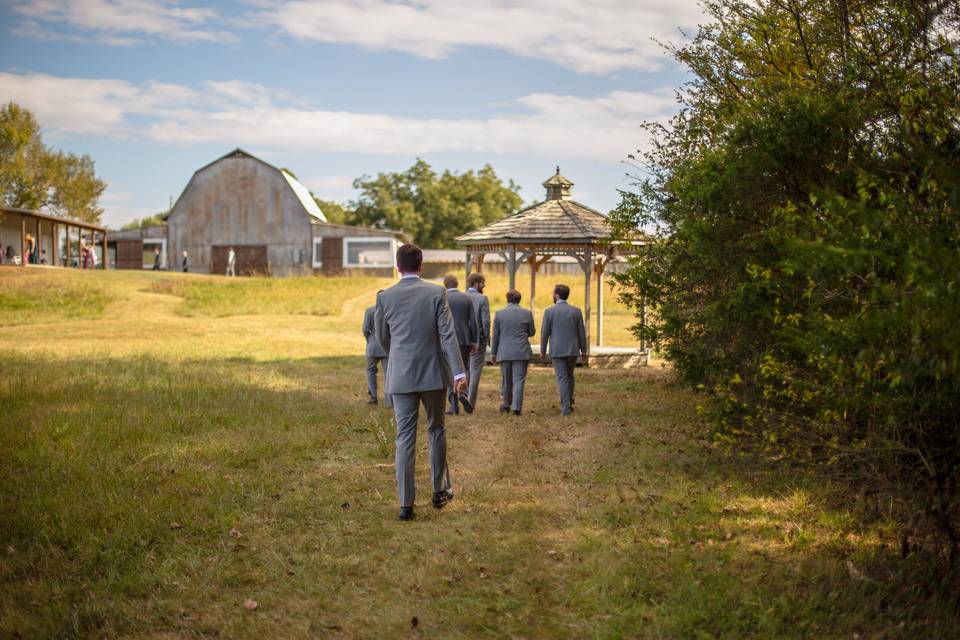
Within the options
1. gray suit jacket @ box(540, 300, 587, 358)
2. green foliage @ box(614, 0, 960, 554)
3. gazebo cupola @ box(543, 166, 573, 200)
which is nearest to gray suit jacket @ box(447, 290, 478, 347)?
gray suit jacket @ box(540, 300, 587, 358)

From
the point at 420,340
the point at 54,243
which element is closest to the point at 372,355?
the point at 420,340

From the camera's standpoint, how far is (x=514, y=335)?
12898mm

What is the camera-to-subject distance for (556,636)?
5043mm

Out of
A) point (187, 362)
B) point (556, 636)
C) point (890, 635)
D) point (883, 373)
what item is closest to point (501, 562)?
point (556, 636)

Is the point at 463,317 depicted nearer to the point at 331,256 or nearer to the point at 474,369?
the point at 474,369

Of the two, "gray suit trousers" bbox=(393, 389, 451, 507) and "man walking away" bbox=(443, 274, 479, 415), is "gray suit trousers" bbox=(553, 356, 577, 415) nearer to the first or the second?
"man walking away" bbox=(443, 274, 479, 415)

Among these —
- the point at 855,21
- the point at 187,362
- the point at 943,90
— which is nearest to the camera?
the point at 943,90

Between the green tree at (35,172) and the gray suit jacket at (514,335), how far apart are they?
53.1 metres

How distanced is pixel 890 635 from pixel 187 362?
1550 centimetres

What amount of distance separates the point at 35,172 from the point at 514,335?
57.1 m

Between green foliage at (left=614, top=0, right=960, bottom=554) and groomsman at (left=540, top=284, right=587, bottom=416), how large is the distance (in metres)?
1.69

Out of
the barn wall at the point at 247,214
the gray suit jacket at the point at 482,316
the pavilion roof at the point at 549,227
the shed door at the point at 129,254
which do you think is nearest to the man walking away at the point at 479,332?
the gray suit jacket at the point at 482,316

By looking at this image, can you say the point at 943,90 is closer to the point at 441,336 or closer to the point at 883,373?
the point at 883,373

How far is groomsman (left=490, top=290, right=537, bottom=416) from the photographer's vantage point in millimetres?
12820
